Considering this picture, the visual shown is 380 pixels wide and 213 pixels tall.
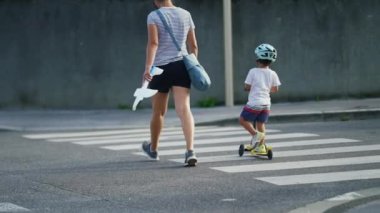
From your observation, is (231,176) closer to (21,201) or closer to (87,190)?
(87,190)

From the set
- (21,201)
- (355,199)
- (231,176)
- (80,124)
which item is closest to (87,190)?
(21,201)

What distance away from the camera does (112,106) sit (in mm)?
19375

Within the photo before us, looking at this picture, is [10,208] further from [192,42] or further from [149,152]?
[192,42]

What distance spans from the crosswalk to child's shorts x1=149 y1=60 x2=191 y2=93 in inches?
35.0

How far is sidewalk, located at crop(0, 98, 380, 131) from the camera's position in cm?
1703

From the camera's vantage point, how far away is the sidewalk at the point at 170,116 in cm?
1703

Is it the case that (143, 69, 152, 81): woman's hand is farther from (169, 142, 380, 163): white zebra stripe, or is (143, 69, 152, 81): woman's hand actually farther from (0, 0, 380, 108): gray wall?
(0, 0, 380, 108): gray wall

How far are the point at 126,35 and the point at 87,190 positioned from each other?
1045cm

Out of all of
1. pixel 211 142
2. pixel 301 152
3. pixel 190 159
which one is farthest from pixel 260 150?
pixel 211 142

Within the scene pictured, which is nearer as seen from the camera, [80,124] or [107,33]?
[80,124]

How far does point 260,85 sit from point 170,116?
649cm

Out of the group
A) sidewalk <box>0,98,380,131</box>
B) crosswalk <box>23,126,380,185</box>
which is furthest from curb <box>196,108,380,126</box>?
crosswalk <box>23,126,380,185</box>

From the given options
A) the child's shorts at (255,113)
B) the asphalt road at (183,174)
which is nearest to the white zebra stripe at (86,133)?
the asphalt road at (183,174)

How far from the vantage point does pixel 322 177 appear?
955cm
